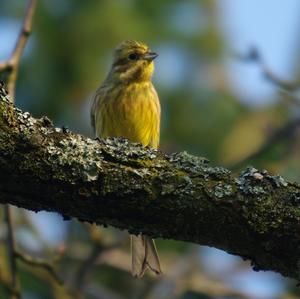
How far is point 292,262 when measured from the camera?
11.0ft

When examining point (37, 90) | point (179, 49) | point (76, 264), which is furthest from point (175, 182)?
point (179, 49)

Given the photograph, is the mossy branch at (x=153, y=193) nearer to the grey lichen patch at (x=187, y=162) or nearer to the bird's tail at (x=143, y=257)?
the grey lichen patch at (x=187, y=162)

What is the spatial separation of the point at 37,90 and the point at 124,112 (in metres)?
2.91

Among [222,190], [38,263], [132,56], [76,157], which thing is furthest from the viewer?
[132,56]

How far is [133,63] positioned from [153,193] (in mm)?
3835

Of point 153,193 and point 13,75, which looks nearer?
point 153,193

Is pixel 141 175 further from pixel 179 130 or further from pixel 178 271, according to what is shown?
pixel 179 130

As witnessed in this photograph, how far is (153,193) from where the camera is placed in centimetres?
329

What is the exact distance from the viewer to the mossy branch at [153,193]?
10.4 feet

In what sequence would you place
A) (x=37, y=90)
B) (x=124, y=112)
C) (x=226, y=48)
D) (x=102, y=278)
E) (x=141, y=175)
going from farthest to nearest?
1. (x=226, y=48)
2. (x=37, y=90)
3. (x=102, y=278)
4. (x=124, y=112)
5. (x=141, y=175)

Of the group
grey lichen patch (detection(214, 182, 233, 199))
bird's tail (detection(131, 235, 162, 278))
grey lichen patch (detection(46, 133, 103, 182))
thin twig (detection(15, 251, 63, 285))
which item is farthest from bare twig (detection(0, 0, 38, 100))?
grey lichen patch (detection(214, 182, 233, 199))

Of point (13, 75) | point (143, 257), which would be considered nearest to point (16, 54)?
point (13, 75)

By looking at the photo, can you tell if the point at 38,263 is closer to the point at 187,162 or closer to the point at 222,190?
the point at 187,162

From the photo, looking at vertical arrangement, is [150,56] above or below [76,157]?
above
